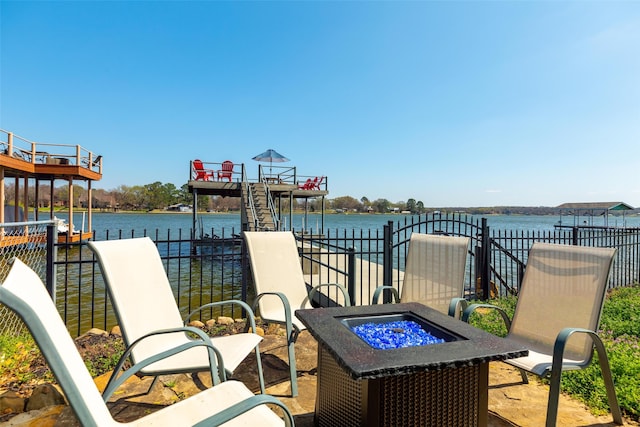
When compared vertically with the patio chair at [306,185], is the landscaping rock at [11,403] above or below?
below

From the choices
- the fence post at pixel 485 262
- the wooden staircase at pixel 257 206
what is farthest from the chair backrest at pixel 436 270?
the wooden staircase at pixel 257 206

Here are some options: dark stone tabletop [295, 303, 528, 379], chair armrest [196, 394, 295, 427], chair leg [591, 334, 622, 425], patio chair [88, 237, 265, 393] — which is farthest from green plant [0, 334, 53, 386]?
chair leg [591, 334, 622, 425]

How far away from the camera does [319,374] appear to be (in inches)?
78.4

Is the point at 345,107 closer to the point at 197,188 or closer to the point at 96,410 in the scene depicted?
the point at 197,188

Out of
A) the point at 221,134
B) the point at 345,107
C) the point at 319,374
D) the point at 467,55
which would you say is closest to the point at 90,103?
the point at 221,134

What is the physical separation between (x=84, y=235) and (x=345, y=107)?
13.3 metres

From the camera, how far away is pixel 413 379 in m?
1.50

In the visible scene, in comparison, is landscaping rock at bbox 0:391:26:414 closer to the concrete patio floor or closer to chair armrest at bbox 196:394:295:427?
the concrete patio floor

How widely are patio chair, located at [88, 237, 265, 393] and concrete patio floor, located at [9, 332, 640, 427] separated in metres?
0.30

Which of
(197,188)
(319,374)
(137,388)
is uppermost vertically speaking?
(197,188)

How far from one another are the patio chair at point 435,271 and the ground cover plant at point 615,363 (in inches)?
40.4

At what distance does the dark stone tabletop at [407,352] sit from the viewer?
4.34 ft

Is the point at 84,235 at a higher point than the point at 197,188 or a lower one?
lower

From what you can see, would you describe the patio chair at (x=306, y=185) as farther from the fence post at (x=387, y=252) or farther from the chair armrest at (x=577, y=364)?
the chair armrest at (x=577, y=364)
